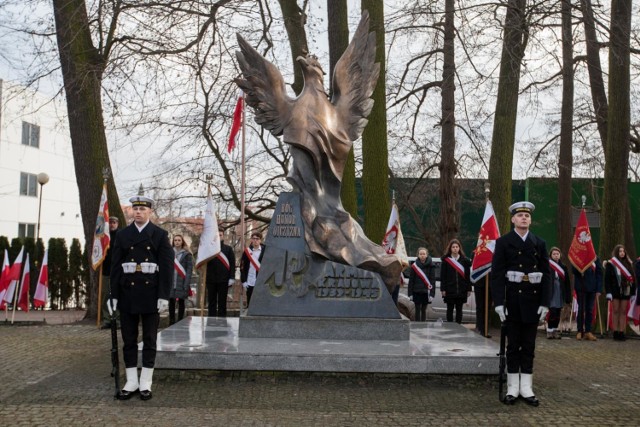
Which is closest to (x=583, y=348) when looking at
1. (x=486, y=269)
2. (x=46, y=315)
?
(x=486, y=269)

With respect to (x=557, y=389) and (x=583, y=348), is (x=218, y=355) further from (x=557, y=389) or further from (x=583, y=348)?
(x=583, y=348)

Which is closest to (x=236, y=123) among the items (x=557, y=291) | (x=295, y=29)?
(x=295, y=29)

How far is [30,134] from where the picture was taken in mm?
37188

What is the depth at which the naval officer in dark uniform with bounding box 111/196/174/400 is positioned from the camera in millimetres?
7570

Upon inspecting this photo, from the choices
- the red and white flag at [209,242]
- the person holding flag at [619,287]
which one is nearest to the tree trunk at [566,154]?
the person holding flag at [619,287]

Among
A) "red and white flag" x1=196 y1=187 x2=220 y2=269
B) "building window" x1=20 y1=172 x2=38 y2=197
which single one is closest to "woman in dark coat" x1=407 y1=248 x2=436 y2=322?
"red and white flag" x1=196 y1=187 x2=220 y2=269

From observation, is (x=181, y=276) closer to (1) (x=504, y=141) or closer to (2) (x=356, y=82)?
(2) (x=356, y=82)

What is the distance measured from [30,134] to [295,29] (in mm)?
24346

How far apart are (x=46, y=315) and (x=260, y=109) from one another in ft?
32.1

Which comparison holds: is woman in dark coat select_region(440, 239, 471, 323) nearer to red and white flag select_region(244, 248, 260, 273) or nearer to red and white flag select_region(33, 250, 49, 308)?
red and white flag select_region(244, 248, 260, 273)

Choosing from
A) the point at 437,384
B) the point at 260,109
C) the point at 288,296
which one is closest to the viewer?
the point at 437,384

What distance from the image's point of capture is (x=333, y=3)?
645 inches

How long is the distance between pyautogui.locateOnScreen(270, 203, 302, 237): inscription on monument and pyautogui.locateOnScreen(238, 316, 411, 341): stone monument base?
128 cm

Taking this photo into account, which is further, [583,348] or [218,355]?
[583,348]
